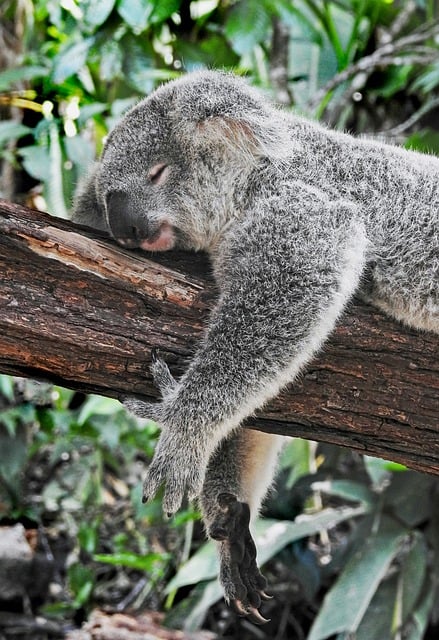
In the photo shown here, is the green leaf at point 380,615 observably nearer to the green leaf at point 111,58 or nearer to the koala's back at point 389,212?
the koala's back at point 389,212

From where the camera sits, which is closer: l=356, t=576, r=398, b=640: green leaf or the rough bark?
the rough bark

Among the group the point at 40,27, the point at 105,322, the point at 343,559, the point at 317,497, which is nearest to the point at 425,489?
the point at 343,559

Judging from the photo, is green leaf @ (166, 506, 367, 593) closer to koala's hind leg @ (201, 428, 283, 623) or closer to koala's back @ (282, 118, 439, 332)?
koala's hind leg @ (201, 428, 283, 623)

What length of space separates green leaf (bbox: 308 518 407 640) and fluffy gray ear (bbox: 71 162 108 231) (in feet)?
8.46

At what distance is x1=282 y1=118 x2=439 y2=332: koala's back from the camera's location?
2.74 metres

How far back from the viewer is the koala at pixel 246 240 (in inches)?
96.0

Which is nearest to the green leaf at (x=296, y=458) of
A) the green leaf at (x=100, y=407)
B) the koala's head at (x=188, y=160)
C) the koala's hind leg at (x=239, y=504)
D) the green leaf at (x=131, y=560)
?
the green leaf at (x=131, y=560)

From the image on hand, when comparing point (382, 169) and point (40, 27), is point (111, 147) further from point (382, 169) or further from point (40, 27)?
point (40, 27)

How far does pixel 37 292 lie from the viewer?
233 centimetres

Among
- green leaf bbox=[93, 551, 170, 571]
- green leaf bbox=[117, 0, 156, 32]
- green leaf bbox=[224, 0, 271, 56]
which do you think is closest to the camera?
green leaf bbox=[117, 0, 156, 32]

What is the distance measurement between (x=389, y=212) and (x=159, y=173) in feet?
2.87

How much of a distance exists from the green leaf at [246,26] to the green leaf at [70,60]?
0.78 meters

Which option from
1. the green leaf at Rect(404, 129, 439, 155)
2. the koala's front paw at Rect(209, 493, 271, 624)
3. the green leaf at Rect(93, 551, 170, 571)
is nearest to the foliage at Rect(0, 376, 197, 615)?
the green leaf at Rect(93, 551, 170, 571)

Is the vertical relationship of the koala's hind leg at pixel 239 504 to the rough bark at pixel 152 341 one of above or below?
below
